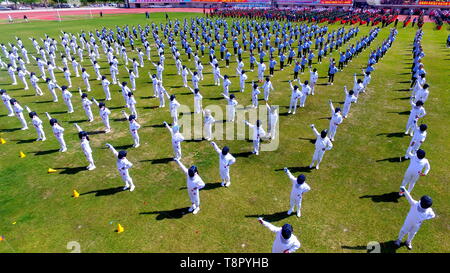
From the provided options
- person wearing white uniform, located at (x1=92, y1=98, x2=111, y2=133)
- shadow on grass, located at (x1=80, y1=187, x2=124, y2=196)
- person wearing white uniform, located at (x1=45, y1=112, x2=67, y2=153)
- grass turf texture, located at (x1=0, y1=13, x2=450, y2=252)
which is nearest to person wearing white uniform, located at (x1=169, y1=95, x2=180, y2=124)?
grass turf texture, located at (x1=0, y1=13, x2=450, y2=252)

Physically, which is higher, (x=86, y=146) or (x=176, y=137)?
(x=176, y=137)

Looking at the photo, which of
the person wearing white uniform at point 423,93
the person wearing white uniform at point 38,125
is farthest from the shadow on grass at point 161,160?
the person wearing white uniform at point 423,93

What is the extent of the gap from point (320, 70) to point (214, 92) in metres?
11.8

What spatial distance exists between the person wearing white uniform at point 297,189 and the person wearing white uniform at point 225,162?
89.2 inches

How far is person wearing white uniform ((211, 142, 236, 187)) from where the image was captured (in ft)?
33.5

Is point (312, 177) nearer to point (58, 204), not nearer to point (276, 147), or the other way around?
point (276, 147)

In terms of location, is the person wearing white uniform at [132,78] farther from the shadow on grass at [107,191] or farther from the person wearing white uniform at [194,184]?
the person wearing white uniform at [194,184]

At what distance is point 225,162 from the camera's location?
1030 cm

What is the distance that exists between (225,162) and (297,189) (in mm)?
2920

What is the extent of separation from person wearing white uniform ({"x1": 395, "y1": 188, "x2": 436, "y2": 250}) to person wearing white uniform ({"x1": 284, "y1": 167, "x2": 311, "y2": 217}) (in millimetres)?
2869

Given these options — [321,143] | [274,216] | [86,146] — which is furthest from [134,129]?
[321,143]

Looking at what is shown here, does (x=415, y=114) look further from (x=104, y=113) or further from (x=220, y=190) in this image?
(x=104, y=113)

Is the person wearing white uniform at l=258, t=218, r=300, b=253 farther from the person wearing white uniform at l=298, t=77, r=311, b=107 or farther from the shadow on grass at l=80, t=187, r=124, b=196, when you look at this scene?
the person wearing white uniform at l=298, t=77, r=311, b=107

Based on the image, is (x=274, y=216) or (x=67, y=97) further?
(x=67, y=97)
